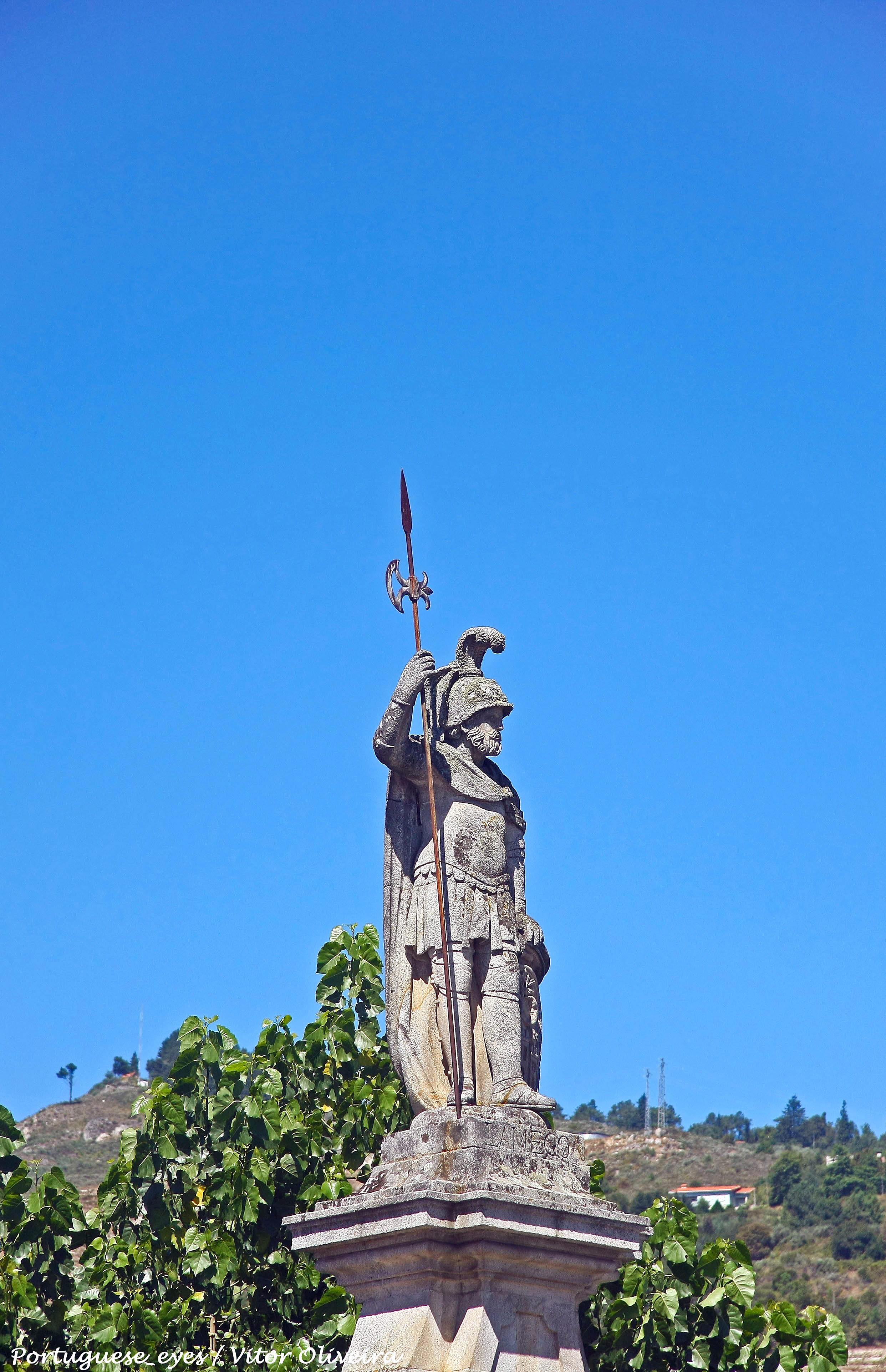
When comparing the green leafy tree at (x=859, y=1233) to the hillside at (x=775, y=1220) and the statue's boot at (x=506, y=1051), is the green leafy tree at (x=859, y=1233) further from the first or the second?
the statue's boot at (x=506, y=1051)

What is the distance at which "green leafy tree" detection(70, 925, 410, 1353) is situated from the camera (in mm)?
14766

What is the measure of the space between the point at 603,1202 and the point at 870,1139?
299 feet

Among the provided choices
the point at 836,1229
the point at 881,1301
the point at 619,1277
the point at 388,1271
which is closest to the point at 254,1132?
the point at 619,1277

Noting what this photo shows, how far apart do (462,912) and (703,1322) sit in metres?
5.88

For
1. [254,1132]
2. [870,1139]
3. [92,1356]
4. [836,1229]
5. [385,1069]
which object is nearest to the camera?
[92,1356]

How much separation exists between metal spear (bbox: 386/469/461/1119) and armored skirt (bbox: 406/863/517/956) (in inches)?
3.1

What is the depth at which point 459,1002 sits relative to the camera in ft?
34.7

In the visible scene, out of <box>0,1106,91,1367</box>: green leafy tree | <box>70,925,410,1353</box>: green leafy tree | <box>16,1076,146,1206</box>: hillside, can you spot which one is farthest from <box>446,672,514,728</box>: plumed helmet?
<box>16,1076,146,1206</box>: hillside

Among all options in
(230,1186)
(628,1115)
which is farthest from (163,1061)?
(230,1186)

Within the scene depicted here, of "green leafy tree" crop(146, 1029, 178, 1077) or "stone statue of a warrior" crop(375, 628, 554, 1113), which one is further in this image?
"green leafy tree" crop(146, 1029, 178, 1077)

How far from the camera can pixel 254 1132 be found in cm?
1553

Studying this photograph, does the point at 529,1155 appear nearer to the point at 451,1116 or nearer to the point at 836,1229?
the point at 451,1116

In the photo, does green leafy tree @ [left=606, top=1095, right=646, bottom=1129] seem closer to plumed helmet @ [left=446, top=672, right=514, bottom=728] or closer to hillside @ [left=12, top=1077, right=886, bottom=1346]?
hillside @ [left=12, top=1077, right=886, bottom=1346]

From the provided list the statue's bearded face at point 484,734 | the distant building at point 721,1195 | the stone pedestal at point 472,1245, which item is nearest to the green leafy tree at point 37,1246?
the stone pedestal at point 472,1245
